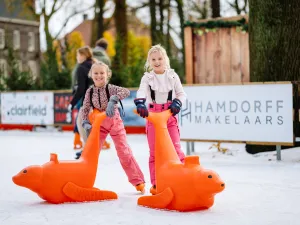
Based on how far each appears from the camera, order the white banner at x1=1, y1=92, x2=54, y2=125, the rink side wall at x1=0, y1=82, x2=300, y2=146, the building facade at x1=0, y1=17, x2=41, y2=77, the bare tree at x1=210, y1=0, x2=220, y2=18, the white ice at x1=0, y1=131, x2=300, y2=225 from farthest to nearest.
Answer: the building facade at x1=0, y1=17, x2=41, y2=77, the bare tree at x1=210, y1=0, x2=220, y2=18, the white banner at x1=1, y1=92, x2=54, y2=125, the rink side wall at x1=0, y1=82, x2=300, y2=146, the white ice at x1=0, y1=131, x2=300, y2=225

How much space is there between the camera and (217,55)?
43.7ft

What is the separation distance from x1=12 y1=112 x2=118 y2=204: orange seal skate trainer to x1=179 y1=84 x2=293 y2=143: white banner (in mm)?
3953

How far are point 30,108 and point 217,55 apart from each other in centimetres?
552

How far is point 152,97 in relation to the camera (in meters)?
6.04

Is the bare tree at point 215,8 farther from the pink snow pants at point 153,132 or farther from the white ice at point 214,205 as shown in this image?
the pink snow pants at point 153,132

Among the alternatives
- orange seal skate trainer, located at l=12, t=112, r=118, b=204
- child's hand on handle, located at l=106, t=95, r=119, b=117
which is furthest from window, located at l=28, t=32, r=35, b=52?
orange seal skate trainer, located at l=12, t=112, r=118, b=204

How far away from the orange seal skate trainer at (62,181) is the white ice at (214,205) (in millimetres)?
104

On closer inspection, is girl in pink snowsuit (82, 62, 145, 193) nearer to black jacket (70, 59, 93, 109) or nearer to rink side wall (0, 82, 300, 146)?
black jacket (70, 59, 93, 109)

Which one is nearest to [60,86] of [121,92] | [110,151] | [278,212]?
[110,151]

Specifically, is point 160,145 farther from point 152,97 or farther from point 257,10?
point 257,10

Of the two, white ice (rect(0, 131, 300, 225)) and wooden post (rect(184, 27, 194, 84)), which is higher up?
wooden post (rect(184, 27, 194, 84))

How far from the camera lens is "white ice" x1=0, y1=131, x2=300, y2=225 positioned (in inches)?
195

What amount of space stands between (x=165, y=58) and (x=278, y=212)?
1.91 m

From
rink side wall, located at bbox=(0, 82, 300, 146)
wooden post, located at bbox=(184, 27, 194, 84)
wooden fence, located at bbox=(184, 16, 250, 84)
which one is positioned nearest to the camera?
rink side wall, located at bbox=(0, 82, 300, 146)
